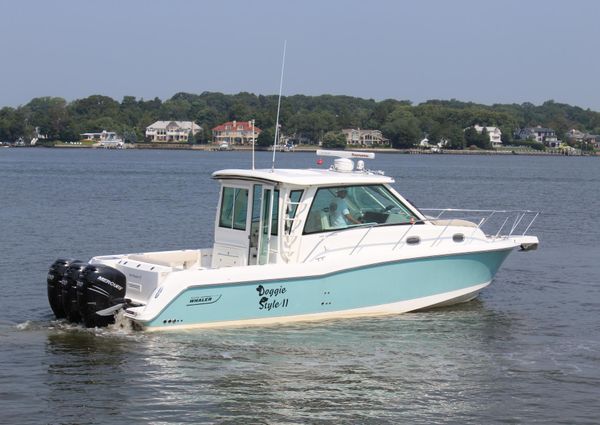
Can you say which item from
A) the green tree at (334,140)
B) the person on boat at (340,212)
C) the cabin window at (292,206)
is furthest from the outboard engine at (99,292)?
the green tree at (334,140)

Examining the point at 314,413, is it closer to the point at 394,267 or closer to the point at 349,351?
the point at 349,351

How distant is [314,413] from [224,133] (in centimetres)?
18352

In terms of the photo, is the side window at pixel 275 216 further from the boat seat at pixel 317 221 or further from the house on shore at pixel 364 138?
the house on shore at pixel 364 138

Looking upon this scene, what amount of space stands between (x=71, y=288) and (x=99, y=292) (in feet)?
1.77

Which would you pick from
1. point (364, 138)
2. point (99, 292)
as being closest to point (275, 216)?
point (99, 292)

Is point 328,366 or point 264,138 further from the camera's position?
point 264,138

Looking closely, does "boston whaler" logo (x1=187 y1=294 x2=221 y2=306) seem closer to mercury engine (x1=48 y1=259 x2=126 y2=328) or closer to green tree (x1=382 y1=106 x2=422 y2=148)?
mercury engine (x1=48 y1=259 x2=126 y2=328)

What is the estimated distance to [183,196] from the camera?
49062 mm

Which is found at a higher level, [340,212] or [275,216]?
[340,212]

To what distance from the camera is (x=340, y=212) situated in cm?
1645

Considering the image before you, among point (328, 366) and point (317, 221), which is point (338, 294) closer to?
point (317, 221)

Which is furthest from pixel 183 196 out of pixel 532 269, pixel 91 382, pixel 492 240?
pixel 91 382

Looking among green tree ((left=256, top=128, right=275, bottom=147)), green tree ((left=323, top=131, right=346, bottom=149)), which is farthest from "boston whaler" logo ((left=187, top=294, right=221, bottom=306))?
green tree ((left=323, top=131, right=346, bottom=149))

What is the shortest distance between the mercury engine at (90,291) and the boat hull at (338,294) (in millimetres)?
531
